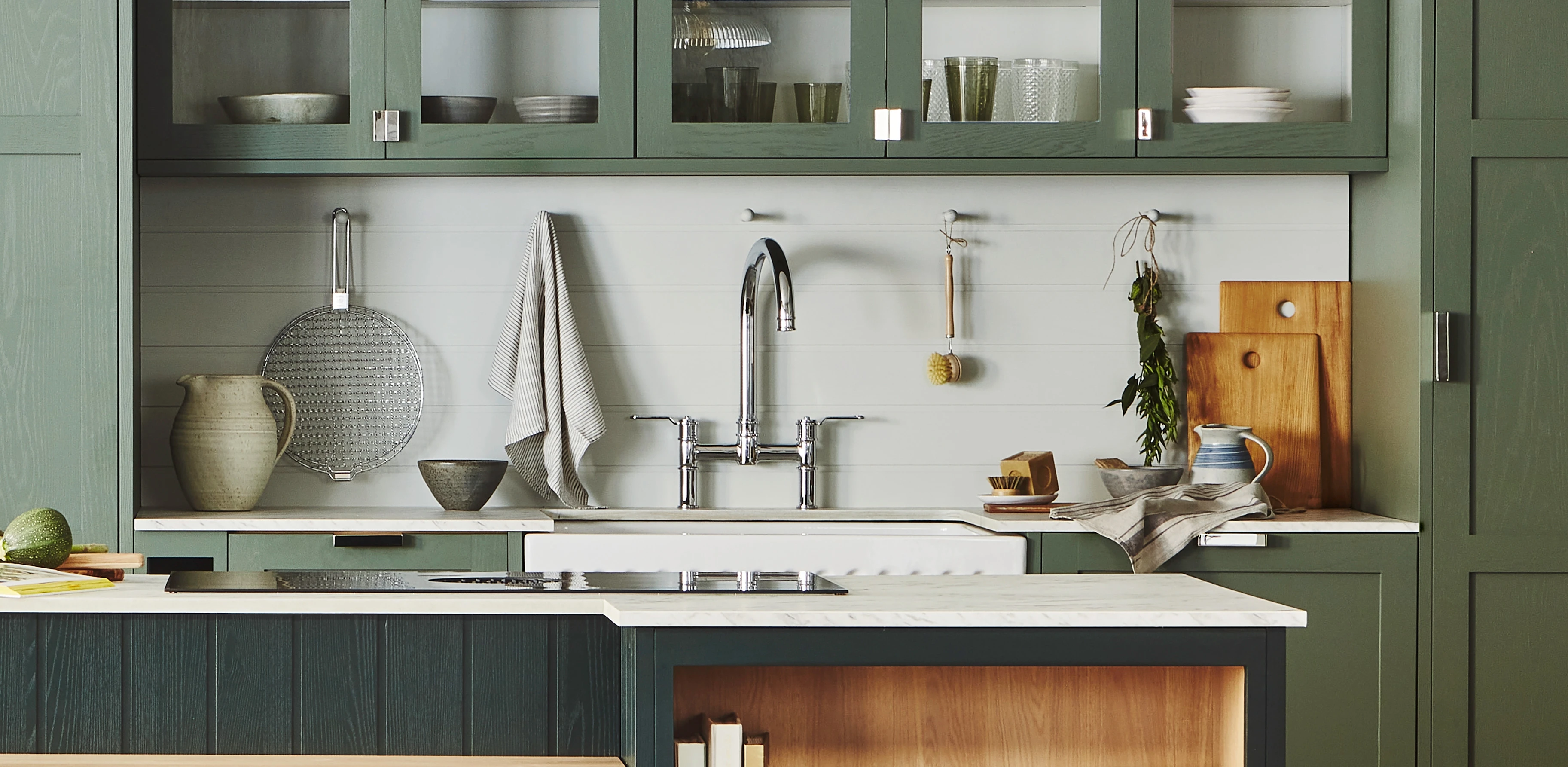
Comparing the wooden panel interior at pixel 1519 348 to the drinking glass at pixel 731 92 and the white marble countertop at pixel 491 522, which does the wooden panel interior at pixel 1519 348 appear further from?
the drinking glass at pixel 731 92

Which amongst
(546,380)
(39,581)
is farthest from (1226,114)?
(39,581)

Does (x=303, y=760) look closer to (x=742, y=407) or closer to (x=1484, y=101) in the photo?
(x=742, y=407)

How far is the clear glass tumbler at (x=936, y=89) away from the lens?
110 inches

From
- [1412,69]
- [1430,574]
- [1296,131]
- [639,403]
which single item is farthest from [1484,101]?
[639,403]

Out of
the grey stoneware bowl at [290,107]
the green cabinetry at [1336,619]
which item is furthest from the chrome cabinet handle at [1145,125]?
the grey stoneware bowl at [290,107]

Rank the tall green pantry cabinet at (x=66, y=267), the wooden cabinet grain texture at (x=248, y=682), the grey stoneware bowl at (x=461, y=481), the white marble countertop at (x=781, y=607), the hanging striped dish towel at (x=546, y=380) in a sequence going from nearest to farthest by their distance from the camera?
the white marble countertop at (x=781, y=607) → the wooden cabinet grain texture at (x=248, y=682) → the tall green pantry cabinet at (x=66, y=267) → the grey stoneware bowl at (x=461, y=481) → the hanging striped dish towel at (x=546, y=380)

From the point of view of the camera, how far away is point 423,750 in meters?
1.70

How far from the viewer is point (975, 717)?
5.32 feet

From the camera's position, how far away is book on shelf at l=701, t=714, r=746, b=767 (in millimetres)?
1487

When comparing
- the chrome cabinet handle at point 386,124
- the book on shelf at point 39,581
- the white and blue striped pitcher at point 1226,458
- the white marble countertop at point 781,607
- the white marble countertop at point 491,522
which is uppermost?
the chrome cabinet handle at point 386,124

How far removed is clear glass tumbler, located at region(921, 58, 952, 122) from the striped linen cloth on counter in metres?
0.83

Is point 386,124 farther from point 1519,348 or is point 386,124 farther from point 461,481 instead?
point 1519,348

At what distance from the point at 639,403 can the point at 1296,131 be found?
4.97 feet

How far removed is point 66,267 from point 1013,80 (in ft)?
6.26
